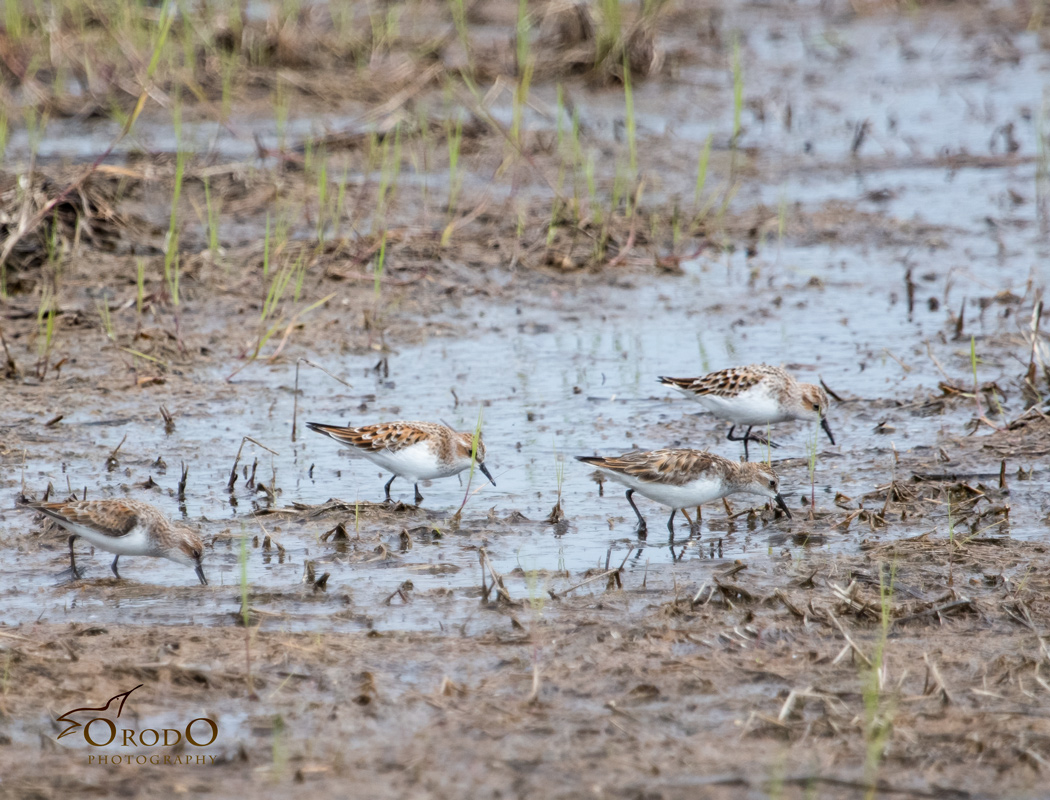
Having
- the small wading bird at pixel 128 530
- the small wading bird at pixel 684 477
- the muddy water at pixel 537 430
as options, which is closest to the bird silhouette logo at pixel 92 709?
the muddy water at pixel 537 430

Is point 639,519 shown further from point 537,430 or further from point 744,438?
point 744,438

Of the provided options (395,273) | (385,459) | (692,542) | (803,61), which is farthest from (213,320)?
(803,61)

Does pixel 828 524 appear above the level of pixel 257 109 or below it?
below

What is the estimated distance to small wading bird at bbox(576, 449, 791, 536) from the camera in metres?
7.67

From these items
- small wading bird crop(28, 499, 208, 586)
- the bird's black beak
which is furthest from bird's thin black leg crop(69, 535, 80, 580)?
the bird's black beak

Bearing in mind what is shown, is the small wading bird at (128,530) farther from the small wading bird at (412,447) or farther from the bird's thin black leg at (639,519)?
the bird's thin black leg at (639,519)

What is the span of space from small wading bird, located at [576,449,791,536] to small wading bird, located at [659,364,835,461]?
1.18 m

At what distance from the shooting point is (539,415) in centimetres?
973

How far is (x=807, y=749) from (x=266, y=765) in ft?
6.72

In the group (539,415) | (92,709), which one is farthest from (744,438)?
(92,709)

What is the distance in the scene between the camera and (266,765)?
518cm

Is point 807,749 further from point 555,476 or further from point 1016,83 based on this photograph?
point 1016,83

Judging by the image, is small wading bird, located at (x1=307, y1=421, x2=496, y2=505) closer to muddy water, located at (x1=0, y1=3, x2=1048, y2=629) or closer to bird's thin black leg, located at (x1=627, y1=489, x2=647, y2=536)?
muddy water, located at (x1=0, y1=3, x2=1048, y2=629)

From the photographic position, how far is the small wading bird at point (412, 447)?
8.23 meters
